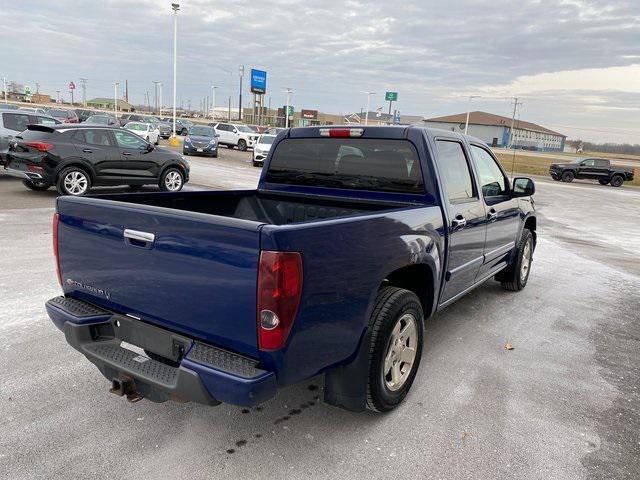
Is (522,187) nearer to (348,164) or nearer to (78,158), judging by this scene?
(348,164)

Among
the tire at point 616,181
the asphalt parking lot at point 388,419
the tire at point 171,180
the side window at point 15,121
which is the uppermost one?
the side window at point 15,121

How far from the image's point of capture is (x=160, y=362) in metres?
2.72

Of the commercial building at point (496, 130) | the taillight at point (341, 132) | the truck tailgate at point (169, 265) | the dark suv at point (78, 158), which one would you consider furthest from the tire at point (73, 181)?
the commercial building at point (496, 130)

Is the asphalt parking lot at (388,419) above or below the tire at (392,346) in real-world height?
below

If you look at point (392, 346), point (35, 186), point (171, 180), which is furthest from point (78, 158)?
point (392, 346)

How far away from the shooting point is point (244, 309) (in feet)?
7.63

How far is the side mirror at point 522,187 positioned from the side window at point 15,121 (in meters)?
13.6

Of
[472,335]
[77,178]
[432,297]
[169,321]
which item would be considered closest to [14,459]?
[169,321]

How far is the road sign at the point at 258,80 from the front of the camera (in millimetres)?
67062

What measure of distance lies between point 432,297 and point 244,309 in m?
1.90

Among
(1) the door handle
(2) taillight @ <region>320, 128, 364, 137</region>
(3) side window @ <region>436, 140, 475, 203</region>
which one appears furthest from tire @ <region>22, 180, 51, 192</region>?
(1) the door handle

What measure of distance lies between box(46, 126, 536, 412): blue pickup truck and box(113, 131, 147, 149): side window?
8784mm

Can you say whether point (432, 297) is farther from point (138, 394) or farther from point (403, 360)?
point (138, 394)

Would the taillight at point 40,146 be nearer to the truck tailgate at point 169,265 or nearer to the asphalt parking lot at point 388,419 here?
the asphalt parking lot at point 388,419
